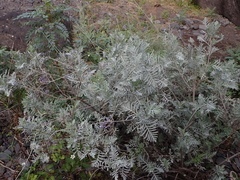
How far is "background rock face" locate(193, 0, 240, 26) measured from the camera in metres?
4.80

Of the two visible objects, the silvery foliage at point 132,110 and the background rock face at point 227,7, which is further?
the background rock face at point 227,7

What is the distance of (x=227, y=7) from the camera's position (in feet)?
16.2

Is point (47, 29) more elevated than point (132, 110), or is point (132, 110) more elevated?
point (132, 110)

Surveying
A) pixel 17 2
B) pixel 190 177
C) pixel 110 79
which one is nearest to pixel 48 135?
pixel 110 79

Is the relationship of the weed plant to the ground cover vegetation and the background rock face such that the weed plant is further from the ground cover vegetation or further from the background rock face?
the background rock face

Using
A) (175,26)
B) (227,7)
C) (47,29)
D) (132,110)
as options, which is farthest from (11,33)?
(227,7)

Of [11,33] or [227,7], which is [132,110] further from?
[227,7]

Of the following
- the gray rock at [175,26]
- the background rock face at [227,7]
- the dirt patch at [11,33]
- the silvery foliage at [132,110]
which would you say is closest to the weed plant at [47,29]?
the dirt patch at [11,33]

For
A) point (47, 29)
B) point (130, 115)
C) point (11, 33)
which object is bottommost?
point (11, 33)

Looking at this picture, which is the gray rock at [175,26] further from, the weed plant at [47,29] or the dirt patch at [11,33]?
the dirt patch at [11,33]

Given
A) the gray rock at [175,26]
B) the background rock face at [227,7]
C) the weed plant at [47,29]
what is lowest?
the gray rock at [175,26]

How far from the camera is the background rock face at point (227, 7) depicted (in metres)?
4.80

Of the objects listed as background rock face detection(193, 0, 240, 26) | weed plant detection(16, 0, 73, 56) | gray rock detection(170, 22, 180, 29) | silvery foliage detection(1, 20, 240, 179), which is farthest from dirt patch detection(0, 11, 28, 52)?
background rock face detection(193, 0, 240, 26)

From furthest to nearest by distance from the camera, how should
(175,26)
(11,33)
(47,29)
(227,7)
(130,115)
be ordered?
(227,7) → (175,26) → (11,33) → (47,29) → (130,115)
